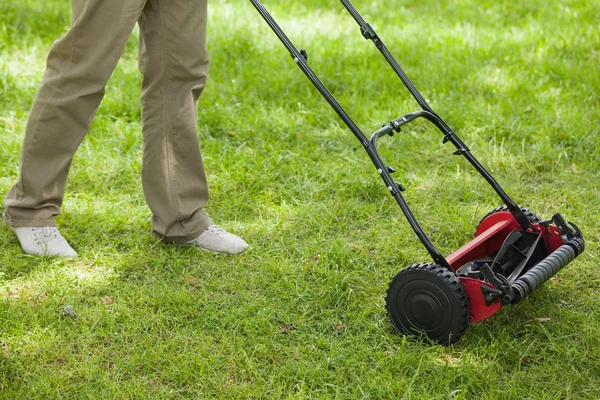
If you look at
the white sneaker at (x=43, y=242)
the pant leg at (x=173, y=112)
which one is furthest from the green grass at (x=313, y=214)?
the pant leg at (x=173, y=112)

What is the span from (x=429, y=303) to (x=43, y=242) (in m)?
1.53

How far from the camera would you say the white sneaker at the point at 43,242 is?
3208mm

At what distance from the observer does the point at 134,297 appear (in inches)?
118

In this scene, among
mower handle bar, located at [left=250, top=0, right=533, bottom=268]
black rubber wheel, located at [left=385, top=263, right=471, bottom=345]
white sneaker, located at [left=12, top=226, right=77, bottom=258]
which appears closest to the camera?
black rubber wheel, located at [left=385, top=263, right=471, bottom=345]

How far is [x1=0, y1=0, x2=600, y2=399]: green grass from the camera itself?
2580mm

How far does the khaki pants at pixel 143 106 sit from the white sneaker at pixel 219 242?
0.03m

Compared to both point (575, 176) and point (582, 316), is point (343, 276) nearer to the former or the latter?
point (582, 316)

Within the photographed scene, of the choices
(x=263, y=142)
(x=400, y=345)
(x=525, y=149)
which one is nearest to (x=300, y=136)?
(x=263, y=142)

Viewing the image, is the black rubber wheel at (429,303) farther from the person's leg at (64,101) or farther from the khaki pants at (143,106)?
the person's leg at (64,101)

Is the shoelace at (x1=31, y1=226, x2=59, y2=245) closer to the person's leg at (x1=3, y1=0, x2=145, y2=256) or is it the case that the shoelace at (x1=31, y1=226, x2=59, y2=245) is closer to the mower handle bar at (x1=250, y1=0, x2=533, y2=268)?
the person's leg at (x1=3, y1=0, x2=145, y2=256)

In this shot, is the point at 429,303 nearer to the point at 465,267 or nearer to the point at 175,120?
the point at 465,267

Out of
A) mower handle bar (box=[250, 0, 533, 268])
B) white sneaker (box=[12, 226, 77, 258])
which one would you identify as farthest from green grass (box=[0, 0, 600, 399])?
mower handle bar (box=[250, 0, 533, 268])

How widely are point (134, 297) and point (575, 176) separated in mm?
2143

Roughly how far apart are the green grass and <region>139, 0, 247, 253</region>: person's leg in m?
0.11
